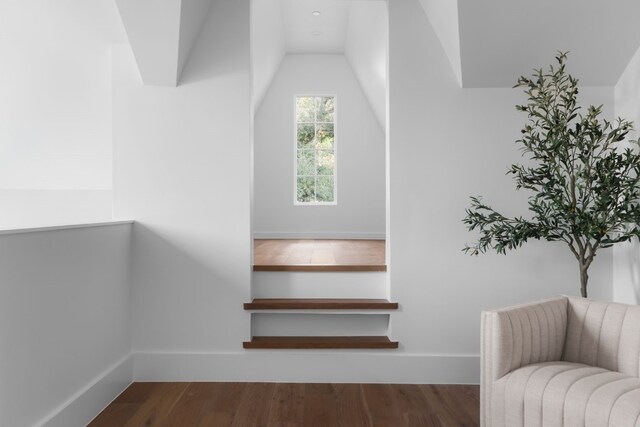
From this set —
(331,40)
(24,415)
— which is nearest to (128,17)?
(24,415)

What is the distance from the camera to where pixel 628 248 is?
9.46 ft

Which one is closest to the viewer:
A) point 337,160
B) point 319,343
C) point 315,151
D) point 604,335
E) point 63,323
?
point 604,335

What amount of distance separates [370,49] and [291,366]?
354 centimetres

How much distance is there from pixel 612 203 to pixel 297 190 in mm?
4796

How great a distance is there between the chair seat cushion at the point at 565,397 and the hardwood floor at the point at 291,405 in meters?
0.56

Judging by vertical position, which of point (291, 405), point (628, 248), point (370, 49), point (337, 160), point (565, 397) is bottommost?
point (291, 405)

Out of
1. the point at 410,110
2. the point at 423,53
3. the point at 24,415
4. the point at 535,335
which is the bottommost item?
the point at 24,415

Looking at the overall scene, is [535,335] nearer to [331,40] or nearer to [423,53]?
[423,53]

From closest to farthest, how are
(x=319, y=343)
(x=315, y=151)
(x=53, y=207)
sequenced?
(x=319, y=343), (x=53, y=207), (x=315, y=151)

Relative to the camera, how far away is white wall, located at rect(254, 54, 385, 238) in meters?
6.70

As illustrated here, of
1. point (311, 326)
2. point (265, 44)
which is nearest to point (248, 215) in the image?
point (311, 326)

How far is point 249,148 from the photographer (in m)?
3.06

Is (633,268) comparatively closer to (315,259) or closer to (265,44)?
(315,259)

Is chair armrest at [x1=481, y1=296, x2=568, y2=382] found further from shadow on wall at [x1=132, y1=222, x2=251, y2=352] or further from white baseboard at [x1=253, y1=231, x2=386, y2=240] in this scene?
white baseboard at [x1=253, y1=231, x2=386, y2=240]
